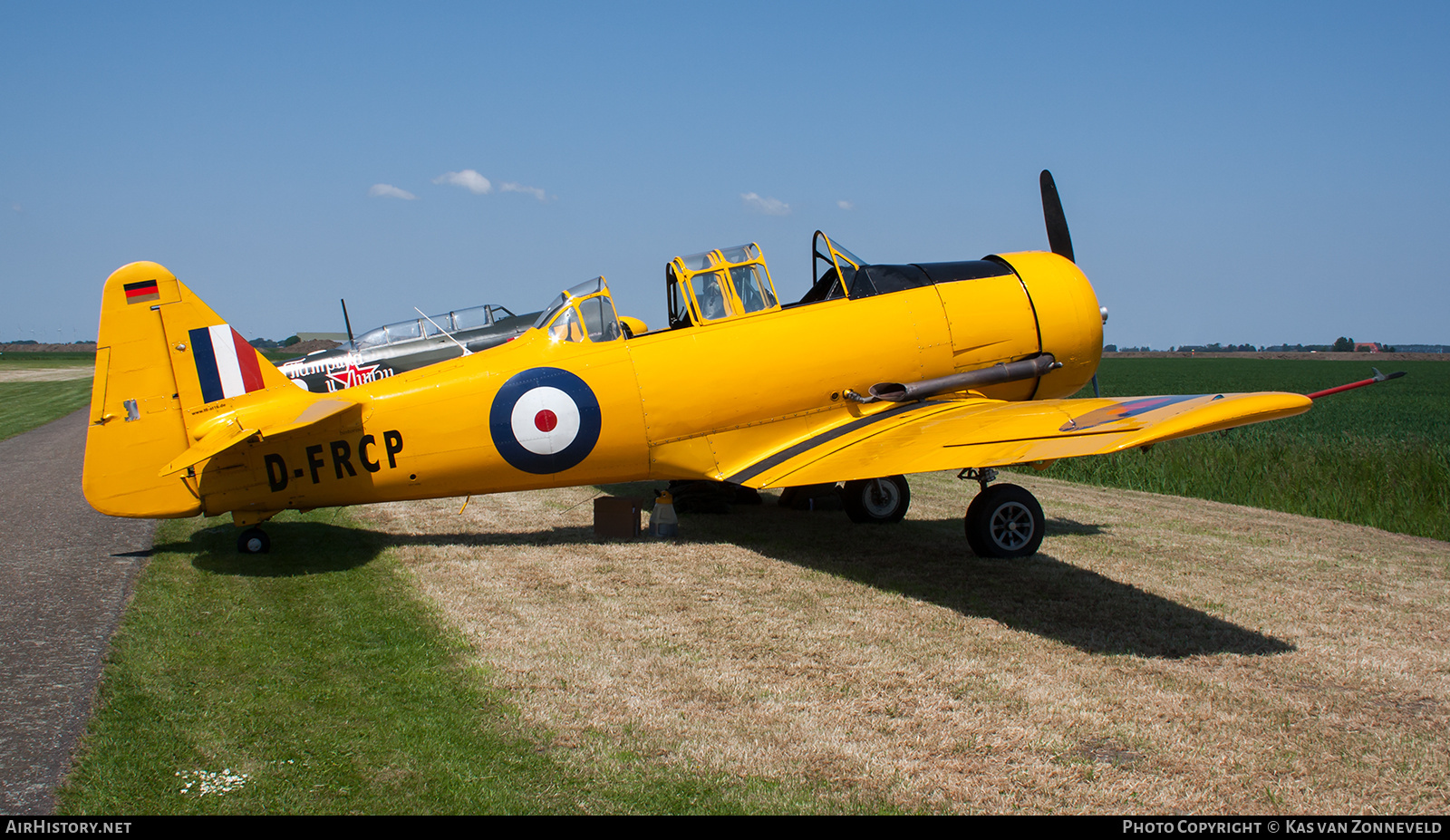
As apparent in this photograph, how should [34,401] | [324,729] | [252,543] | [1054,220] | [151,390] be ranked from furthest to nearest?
1. [34,401]
2. [1054,220]
3. [252,543]
4. [151,390]
5. [324,729]

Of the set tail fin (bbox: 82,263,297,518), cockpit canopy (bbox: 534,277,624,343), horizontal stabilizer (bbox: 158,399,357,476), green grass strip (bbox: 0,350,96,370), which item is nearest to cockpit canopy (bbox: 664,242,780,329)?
cockpit canopy (bbox: 534,277,624,343)

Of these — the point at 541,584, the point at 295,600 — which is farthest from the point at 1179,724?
the point at 295,600

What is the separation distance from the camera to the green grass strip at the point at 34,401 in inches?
769

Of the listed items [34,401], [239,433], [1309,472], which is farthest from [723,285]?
[34,401]

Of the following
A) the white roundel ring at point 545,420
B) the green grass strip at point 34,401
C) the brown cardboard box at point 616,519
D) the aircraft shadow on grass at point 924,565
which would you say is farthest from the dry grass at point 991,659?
the green grass strip at point 34,401

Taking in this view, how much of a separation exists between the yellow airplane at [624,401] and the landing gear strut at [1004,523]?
0.7 inches

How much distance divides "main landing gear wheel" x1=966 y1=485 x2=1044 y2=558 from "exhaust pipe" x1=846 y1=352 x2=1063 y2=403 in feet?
3.55

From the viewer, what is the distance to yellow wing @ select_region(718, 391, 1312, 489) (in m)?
4.75

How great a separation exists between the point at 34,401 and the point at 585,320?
93.2ft

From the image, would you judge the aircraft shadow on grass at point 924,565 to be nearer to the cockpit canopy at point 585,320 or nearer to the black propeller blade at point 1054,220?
the cockpit canopy at point 585,320

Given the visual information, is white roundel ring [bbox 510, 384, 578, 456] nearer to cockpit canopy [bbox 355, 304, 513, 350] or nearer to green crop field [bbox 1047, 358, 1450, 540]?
cockpit canopy [bbox 355, 304, 513, 350]

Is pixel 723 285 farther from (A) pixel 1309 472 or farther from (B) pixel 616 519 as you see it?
(A) pixel 1309 472

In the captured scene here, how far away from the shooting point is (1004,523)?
22.5 feet

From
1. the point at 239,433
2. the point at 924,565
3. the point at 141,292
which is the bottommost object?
the point at 924,565
